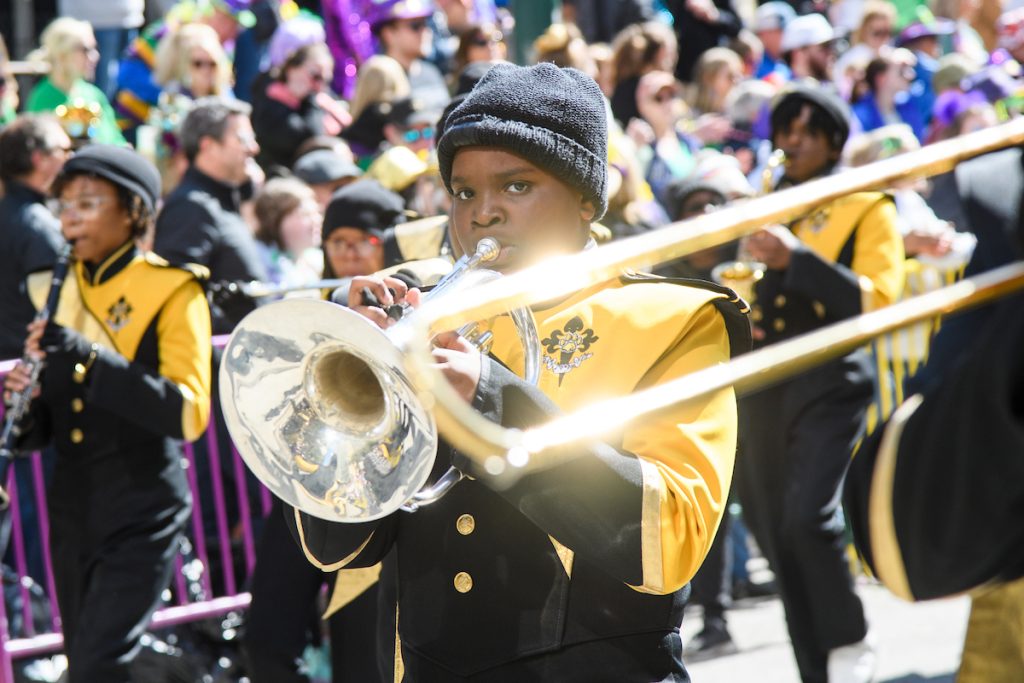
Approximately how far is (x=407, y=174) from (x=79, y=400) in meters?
2.25

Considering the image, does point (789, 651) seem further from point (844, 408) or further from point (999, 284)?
point (999, 284)

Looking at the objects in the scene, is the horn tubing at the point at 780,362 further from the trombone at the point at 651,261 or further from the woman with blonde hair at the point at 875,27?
the woman with blonde hair at the point at 875,27

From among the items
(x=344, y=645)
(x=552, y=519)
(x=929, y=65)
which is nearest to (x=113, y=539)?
(x=344, y=645)

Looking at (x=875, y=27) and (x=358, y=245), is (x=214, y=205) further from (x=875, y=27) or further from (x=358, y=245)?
(x=875, y=27)

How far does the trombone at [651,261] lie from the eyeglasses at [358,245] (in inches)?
125

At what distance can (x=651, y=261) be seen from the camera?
2.51 metres

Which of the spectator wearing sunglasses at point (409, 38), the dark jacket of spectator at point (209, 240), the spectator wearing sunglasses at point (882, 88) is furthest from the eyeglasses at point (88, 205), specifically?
the spectator wearing sunglasses at point (882, 88)

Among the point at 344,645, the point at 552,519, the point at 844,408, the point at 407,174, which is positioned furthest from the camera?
the point at 407,174

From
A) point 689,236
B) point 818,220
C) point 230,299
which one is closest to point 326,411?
point 689,236

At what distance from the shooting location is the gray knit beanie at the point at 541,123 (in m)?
2.95

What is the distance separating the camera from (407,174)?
6.95 meters

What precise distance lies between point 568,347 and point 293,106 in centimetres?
635

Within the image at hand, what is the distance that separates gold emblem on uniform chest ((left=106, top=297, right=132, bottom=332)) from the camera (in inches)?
203

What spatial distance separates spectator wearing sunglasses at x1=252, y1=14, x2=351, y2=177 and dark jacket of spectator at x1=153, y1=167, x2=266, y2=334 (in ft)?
5.98
